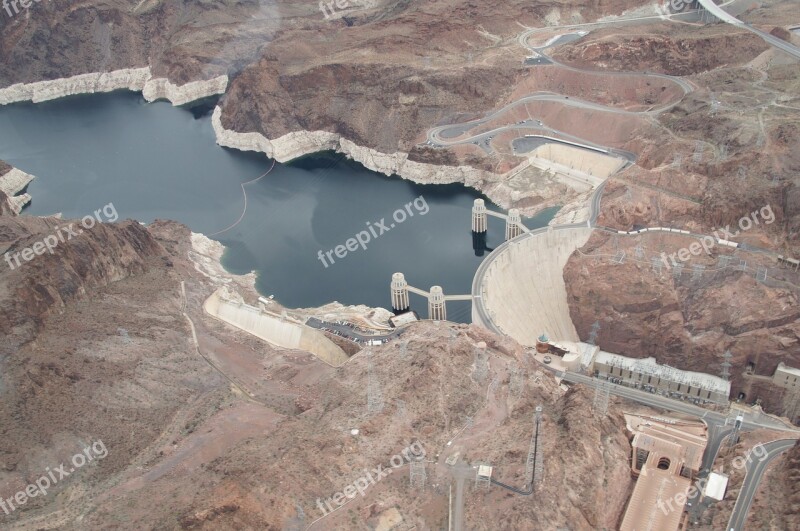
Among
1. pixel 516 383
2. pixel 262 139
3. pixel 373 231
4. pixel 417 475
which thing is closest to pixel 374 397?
pixel 417 475

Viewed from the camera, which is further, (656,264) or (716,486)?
(656,264)

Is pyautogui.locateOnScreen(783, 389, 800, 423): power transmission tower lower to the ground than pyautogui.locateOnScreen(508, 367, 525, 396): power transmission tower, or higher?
lower

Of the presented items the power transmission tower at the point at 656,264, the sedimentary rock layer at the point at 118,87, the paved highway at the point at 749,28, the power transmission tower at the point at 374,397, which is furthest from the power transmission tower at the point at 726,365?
the sedimentary rock layer at the point at 118,87

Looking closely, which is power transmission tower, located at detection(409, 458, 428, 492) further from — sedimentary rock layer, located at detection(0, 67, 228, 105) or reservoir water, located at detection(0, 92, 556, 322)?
sedimentary rock layer, located at detection(0, 67, 228, 105)

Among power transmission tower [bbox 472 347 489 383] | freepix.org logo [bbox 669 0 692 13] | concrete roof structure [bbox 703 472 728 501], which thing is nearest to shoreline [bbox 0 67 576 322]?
power transmission tower [bbox 472 347 489 383]

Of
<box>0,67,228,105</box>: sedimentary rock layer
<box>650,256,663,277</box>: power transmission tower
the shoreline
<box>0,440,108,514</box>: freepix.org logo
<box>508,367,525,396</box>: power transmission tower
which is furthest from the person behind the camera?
<box>0,67,228,105</box>: sedimentary rock layer

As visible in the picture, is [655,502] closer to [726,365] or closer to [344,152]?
[726,365]
